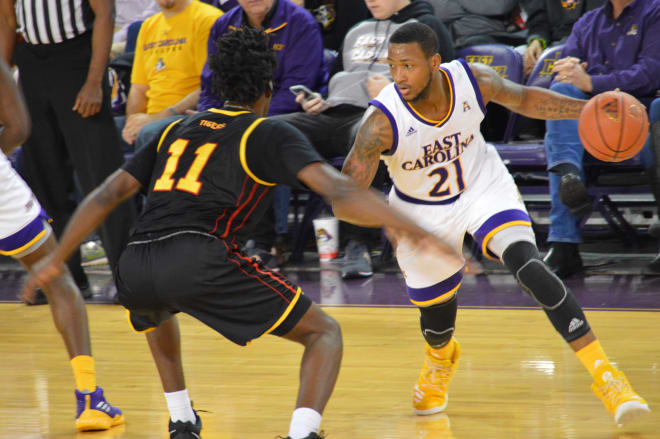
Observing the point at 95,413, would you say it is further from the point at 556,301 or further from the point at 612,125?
the point at 612,125

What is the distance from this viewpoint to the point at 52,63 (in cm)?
563

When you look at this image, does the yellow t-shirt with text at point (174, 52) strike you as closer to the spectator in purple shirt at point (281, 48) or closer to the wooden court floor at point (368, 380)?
the spectator in purple shirt at point (281, 48)

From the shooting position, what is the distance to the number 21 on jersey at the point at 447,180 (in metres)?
3.72

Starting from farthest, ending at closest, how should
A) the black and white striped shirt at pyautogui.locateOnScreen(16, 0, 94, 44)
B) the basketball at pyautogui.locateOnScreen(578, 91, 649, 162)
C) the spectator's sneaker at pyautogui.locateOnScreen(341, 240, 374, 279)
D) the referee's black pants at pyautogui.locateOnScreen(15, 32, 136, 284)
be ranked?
the spectator's sneaker at pyautogui.locateOnScreen(341, 240, 374, 279) < the referee's black pants at pyautogui.locateOnScreen(15, 32, 136, 284) < the black and white striped shirt at pyautogui.locateOnScreen(16, 0, 94, 44) < the basketball at pyautogui.locateOnScreen(578, 91, 649, 162)

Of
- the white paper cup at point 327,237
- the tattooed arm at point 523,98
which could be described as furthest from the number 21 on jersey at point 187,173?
the white paper cup at point 327,237

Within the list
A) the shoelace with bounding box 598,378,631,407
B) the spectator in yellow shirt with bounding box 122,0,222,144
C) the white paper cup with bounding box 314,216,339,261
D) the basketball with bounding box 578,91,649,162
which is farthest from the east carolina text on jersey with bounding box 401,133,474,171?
the spectator in yellow shirt with bounding box 122,0,222,144

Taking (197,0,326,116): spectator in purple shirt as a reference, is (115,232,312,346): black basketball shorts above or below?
above

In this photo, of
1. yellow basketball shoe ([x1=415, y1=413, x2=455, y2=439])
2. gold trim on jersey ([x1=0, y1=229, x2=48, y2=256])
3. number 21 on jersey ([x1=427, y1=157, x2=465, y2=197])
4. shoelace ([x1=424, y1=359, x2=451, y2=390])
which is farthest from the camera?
number 21 on jersey ([x1=427, y1=157, x2=465, y2=197])

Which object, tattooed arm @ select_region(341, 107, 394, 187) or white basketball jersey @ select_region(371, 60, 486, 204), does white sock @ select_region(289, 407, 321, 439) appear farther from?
white basketball jersey @ select_region(371, 60, 486, 204)

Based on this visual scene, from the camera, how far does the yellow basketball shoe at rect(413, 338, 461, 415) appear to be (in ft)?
11.6

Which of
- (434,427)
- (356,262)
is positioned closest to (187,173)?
(434,427)

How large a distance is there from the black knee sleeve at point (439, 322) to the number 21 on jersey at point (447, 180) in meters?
0.45

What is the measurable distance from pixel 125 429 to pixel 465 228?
62.8 inches

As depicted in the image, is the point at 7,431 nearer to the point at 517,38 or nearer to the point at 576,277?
the point at 576,277
